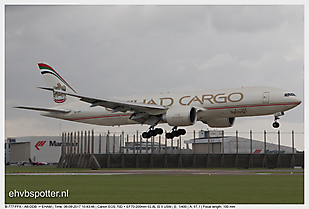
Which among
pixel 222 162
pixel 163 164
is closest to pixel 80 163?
pixel 163 164

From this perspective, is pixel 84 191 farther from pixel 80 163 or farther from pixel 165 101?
pixel 80 163

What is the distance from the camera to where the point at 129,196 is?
72.9ft

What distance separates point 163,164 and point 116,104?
3004 cm

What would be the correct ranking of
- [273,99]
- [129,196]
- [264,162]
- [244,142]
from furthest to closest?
[244,142]
[264,162]
[273,99]
[129,196]

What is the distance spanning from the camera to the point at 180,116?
4159 centimetres

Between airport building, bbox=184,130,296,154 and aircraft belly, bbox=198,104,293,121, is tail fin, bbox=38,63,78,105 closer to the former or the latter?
aircraft belly, bbox=198,104,293,121

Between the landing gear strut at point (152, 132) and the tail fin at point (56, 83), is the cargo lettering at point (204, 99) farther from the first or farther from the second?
the tail fin at point (56, 83)

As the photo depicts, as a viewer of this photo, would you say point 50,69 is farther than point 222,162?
No

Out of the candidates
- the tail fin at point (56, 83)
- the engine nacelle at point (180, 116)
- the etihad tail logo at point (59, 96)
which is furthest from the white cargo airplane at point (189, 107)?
the tail fin at point (56, 83)

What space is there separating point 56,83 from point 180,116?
24.6 m

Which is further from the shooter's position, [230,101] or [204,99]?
[204,99]

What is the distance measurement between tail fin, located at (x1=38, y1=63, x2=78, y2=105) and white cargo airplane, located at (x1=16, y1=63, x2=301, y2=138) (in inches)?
253

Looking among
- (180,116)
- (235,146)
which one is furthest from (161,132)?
(235,146)

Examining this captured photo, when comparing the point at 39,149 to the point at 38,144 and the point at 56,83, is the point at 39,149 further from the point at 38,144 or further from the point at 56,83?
the point at 56,83
